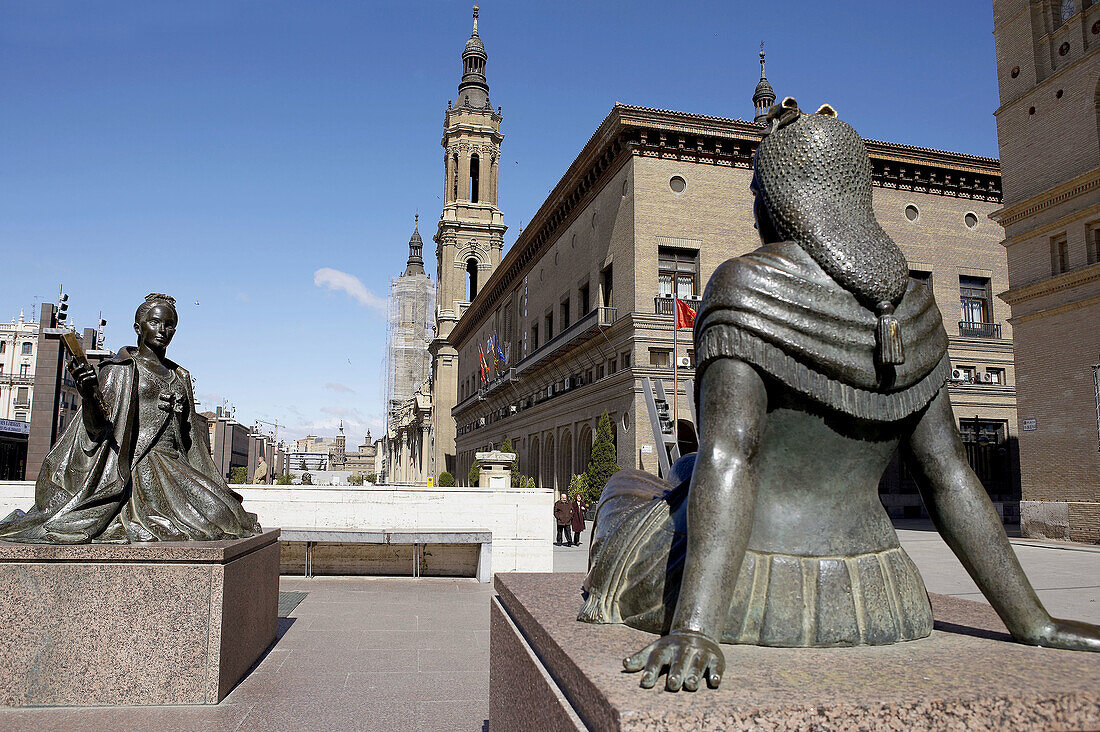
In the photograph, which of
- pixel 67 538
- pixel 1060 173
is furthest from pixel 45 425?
pixel 1060 173

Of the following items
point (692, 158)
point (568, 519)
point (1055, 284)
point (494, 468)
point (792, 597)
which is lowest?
point (568, 519)

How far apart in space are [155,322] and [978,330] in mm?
40049

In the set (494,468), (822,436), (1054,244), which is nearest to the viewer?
(822,436)

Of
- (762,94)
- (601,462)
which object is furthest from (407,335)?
(601,462)

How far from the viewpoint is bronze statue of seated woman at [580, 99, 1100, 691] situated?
237 centimetres

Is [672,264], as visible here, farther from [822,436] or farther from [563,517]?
[822,436]

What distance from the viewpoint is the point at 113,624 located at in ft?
18.1

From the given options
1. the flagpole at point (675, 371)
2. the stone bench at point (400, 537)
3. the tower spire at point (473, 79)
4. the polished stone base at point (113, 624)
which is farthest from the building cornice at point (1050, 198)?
the tower spire at point (473, 79)

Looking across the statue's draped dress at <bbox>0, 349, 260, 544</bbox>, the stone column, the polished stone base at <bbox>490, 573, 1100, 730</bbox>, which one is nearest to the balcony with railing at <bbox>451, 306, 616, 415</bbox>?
the stone column

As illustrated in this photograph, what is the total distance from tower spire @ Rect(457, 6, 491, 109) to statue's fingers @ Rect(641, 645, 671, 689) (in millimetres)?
87810

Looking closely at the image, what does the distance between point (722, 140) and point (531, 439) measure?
73.5ft

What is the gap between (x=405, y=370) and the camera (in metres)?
116

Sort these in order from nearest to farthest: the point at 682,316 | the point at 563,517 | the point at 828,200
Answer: the point at 828,200 < the point at 563,517 < the point at 682,316

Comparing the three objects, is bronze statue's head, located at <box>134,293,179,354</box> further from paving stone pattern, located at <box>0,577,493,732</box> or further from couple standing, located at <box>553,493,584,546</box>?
couple standing, located at <box>553,493,584,546</box>
